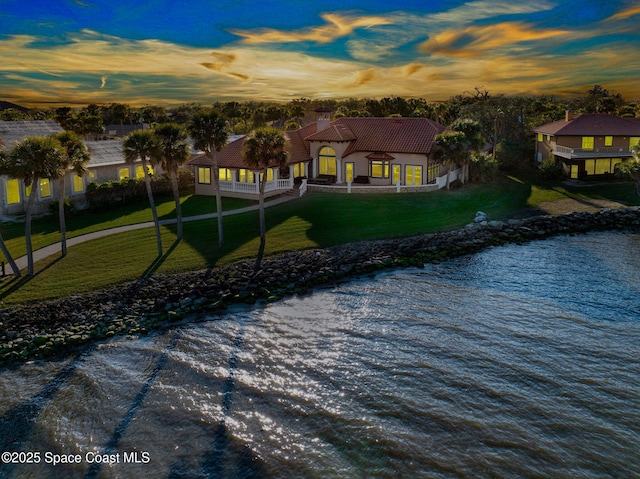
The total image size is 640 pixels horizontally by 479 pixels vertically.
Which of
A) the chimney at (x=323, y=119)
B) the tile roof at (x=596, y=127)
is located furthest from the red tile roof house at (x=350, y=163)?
the tile roof at (x=596, y=127)

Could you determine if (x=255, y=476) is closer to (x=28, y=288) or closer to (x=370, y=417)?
(x=370, y=417)

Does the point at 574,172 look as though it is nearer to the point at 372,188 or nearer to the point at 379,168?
the point at 379,168

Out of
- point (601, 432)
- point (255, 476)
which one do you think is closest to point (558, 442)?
point (601, 432)

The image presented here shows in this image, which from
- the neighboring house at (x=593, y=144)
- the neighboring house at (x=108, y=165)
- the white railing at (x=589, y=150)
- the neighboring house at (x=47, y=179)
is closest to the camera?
Result: the neighboring house at (x=47, y=179)

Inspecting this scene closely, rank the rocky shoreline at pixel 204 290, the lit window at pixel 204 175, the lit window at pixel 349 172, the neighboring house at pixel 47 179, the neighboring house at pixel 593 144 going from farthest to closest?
1. the neighboring house at pixel 593 144
2. the lit window at pixel 349 172
3. the lit window at pixel 204 175
4. the neighboring house at pixel 47 179
5. the rocky shoreline at pixel 204 290

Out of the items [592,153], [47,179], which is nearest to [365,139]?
[592,153]

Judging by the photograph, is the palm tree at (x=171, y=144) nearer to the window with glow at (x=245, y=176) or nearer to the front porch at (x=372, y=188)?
the window with glow at (x=245, y=176)
